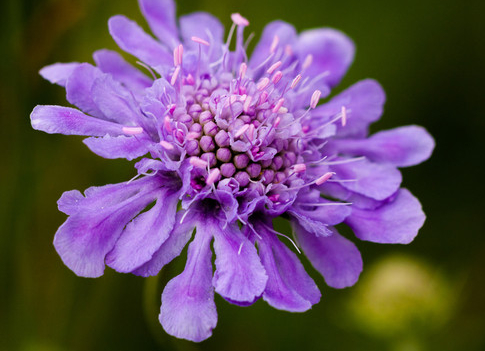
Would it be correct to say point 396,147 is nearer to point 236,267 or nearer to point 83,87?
point 236,267

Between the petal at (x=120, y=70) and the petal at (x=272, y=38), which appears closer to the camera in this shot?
the petal at (x=120, y=70)

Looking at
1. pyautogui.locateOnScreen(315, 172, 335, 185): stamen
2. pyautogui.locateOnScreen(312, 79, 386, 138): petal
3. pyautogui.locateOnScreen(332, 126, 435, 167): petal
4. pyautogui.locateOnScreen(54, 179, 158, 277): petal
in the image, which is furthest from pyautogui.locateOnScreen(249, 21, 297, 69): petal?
pyautogui.locateOnScreen(54, 179, 158, 277): petal

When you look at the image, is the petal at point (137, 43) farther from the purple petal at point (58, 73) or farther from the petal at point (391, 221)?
the petal at point (391, 221)

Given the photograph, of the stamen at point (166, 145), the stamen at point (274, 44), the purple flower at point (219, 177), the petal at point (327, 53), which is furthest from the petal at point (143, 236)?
the petal at point (327, 53)

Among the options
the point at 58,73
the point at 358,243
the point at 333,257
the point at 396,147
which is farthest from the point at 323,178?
the point at 358,243

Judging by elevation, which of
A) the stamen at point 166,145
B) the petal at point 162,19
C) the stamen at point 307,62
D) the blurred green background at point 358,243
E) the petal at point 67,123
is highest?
the petal at point 162,19

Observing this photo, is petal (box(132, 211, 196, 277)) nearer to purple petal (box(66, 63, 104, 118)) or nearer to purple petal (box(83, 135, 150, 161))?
purple petal (box(83, 135, 150, 161))

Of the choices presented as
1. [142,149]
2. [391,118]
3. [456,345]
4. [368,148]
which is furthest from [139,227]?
[391,118]

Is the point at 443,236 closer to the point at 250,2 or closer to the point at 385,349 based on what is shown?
the point at 385,349
